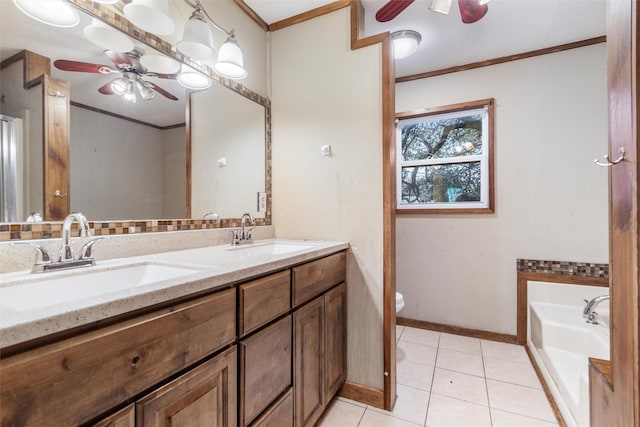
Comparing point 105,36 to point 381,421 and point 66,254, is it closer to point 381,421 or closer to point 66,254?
point 66,254

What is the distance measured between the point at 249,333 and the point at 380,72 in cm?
151

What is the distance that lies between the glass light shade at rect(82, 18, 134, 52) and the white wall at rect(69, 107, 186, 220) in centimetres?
28

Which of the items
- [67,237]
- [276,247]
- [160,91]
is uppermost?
[160,91]

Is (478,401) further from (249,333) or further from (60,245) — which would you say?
(60,245)

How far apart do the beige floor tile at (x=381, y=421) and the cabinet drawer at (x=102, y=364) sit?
1126 mm

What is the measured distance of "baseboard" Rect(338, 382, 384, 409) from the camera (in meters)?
1.61

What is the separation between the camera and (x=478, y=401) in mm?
1647

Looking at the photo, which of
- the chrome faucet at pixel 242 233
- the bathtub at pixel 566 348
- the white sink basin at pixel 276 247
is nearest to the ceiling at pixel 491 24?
the chrome faucet at pixel 242 233

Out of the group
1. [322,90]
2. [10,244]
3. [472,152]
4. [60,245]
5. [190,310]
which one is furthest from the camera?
[472,152]

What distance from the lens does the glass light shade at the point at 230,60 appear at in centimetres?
150

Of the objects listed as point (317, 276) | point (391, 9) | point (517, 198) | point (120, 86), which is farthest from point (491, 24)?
point (120, 86)

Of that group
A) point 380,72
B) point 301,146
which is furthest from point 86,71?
point 380,72

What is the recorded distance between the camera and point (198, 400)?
2.52ft

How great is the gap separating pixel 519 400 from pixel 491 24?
241cm
